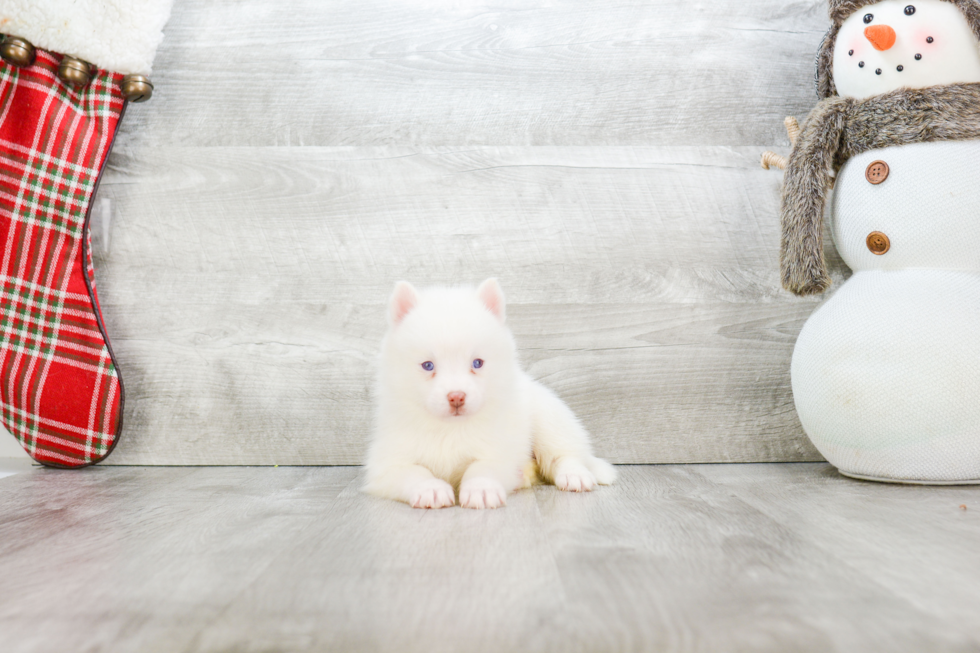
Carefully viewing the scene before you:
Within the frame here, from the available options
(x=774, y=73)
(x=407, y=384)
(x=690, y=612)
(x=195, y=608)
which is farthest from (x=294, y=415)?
(x=774, y=73)

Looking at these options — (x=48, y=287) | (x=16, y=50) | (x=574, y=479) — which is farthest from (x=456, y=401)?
(x=16, y=50)

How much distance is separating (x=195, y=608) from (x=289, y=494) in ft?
1.78

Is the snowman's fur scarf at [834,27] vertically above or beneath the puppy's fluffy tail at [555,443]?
above

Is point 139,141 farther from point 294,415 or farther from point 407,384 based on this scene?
point 407,384

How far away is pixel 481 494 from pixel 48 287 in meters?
1.07

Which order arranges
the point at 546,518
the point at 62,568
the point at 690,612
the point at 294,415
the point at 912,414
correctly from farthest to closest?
the point at 294,415, the point at 912,414, the point at 546,518, the point at 62,568, the point at 690,612

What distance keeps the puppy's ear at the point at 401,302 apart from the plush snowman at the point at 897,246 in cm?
75

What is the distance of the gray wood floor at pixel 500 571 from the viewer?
0.63 m

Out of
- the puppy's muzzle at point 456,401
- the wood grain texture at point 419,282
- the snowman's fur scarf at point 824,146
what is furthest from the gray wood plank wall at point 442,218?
the puppy's muzzle at point 456,401

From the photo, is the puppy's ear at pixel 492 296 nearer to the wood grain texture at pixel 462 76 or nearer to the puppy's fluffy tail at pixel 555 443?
the puppy's fluffy tail at pixel 555 443

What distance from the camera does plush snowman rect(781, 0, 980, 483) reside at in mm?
1165

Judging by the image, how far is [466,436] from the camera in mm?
1202

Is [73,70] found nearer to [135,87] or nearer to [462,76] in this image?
[135,87]

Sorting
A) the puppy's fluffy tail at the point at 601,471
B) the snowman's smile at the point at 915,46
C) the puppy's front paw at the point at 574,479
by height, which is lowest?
the puppy's fluffy tail at the point at 601,471
